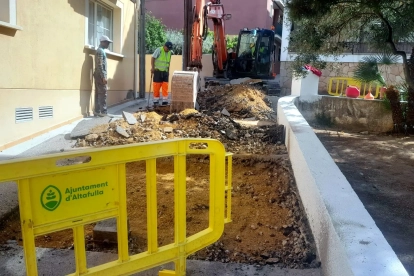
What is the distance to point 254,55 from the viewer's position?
17.2 meters

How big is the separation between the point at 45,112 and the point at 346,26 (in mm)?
5211

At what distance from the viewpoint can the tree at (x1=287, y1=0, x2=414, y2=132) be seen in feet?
16.5

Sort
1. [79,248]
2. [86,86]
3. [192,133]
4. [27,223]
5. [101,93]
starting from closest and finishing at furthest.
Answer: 1. [27,223]
2. [79,248]
3. [192,133]
4. [86,86]
5. [101,93]

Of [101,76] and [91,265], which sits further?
[101,76]

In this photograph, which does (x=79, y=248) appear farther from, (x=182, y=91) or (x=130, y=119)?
(x=182, y=91)

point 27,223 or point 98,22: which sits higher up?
point 98,22

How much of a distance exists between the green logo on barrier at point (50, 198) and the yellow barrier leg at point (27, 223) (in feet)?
0.25

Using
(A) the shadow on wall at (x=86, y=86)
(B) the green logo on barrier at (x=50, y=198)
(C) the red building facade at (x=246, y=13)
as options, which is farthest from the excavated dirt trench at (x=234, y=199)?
(C) the red building facade at (x=246, y=13)

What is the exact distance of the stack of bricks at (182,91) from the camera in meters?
9.59

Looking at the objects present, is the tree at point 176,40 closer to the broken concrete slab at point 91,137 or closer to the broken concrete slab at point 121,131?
the broken concrete slab at point 121,131

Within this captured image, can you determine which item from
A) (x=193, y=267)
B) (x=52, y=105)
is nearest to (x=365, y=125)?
(x=52, y=105)

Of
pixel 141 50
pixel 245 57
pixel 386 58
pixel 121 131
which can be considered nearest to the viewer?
pixel 386 58

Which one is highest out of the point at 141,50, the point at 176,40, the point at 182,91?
the point at 176,40

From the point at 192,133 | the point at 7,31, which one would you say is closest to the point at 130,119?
the point at 192,133
